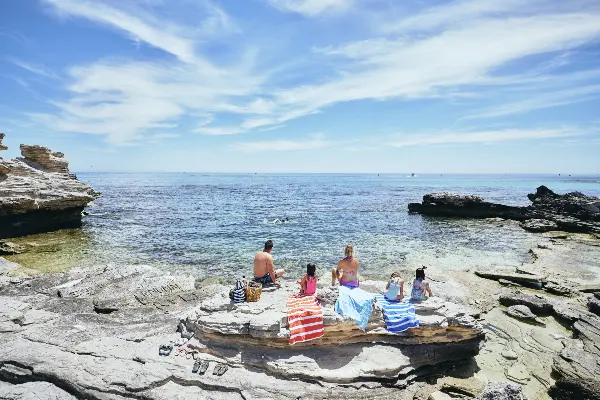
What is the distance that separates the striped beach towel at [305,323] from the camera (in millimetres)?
8492

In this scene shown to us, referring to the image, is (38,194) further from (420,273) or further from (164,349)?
(420,273)

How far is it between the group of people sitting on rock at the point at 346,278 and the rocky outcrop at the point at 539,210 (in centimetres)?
2901

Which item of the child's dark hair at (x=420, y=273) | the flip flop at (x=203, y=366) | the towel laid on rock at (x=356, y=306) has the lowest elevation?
the flip flop at (x=203, y=366)

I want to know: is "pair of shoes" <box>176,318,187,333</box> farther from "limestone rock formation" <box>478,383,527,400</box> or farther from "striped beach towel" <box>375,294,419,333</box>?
"limestone rock formation" <box>478,383,527,400</box>

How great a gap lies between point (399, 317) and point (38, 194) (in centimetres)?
2852

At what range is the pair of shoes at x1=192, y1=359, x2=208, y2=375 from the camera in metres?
7.86

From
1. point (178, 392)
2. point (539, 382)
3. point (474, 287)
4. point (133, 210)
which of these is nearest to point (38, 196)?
point (133, 210)

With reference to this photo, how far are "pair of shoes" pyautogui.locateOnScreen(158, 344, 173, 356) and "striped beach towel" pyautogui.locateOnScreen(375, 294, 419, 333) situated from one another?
556cm

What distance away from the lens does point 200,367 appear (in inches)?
313

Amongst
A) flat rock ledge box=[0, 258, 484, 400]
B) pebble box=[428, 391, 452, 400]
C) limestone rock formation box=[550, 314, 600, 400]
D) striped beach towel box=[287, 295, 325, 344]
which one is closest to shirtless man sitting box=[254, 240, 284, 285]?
flat rock ledge box=[0, 258, 484, 400]

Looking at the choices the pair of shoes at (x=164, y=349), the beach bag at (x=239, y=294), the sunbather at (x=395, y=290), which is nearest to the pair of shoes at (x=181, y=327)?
the pair of shoes at (x=164, y=349)

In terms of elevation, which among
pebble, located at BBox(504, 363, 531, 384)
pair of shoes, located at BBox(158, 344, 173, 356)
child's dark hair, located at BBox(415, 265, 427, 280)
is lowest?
pebble, located at BBox(504, 363, 531, 384)

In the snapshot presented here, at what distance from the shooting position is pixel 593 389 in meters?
7.89

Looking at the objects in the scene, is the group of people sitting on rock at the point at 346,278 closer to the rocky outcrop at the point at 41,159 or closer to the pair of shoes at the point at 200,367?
the pair of shoes at the point at 200,367
